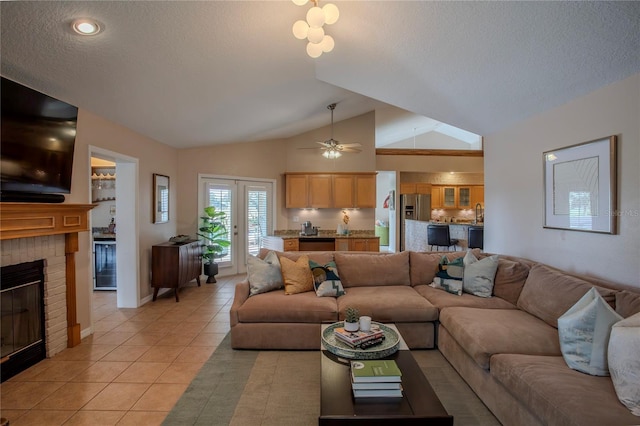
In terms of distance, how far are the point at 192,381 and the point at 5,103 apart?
101 inches

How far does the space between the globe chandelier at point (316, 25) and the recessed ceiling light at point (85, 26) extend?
4.46 feet

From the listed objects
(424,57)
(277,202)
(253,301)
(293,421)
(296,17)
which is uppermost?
(296,17)

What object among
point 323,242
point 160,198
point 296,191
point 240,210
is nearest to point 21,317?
point 160,198

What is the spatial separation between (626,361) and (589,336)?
0.28 m

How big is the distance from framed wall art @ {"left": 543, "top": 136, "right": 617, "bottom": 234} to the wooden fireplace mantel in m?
4.66

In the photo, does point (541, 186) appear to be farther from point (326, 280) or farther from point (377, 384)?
point (377, 384)

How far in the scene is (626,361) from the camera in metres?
1.53

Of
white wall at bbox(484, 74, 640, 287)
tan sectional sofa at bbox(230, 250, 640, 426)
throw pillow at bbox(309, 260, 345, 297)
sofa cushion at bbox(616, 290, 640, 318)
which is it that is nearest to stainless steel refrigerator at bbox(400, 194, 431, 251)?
white wall at bbox(484, 74, 640, 287)

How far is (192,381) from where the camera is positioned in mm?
2514

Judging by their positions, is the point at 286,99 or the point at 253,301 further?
the point at 286,99

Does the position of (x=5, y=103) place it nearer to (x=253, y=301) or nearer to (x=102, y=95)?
(x=102, y=95)

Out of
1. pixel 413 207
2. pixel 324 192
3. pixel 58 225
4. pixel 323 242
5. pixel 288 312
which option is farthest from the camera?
pixel 413 207

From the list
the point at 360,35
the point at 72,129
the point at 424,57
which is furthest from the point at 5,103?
the point at 424,57

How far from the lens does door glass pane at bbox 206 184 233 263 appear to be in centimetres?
611
